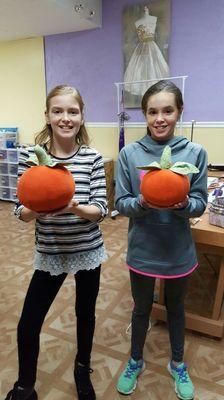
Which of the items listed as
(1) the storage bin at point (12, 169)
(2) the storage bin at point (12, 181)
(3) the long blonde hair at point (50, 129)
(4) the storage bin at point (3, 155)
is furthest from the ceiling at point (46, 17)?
(3) the long blonde hair at point (50, 129)

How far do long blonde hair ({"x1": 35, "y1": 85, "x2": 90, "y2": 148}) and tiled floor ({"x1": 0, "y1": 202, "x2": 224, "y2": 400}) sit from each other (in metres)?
1.04

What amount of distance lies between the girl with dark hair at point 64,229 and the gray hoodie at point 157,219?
0.33ft

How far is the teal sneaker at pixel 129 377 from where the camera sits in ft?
4.33

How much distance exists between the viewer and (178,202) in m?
0.92

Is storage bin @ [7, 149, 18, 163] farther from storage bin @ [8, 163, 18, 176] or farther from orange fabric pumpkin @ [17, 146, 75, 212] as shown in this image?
orange fabric pumpkin @ [17, 146, 75, 212]

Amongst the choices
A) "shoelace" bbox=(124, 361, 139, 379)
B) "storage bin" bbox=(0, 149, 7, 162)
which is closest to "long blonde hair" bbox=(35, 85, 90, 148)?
"shoelace" bbox=(124, 361, 139, 379)

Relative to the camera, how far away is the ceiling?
305 centimetres

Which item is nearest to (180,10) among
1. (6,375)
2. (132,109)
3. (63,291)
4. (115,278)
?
(132,109)

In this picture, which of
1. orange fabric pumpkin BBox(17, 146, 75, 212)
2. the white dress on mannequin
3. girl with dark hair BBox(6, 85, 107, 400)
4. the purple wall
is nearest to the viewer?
orange fabric pumpkin BBox(17, 146, 75, 212)

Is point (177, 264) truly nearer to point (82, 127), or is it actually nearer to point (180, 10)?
point (82, 127)

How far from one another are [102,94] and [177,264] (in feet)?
10.7

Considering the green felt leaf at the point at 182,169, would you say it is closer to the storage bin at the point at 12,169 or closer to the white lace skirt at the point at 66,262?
the white lace skirt at the point at 66,262

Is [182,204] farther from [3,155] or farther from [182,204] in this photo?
[3,155]

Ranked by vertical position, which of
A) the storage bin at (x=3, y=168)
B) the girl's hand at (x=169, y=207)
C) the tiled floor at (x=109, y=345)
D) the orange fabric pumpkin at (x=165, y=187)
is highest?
the orange fabric pumpkin at (x=165, y=187)
